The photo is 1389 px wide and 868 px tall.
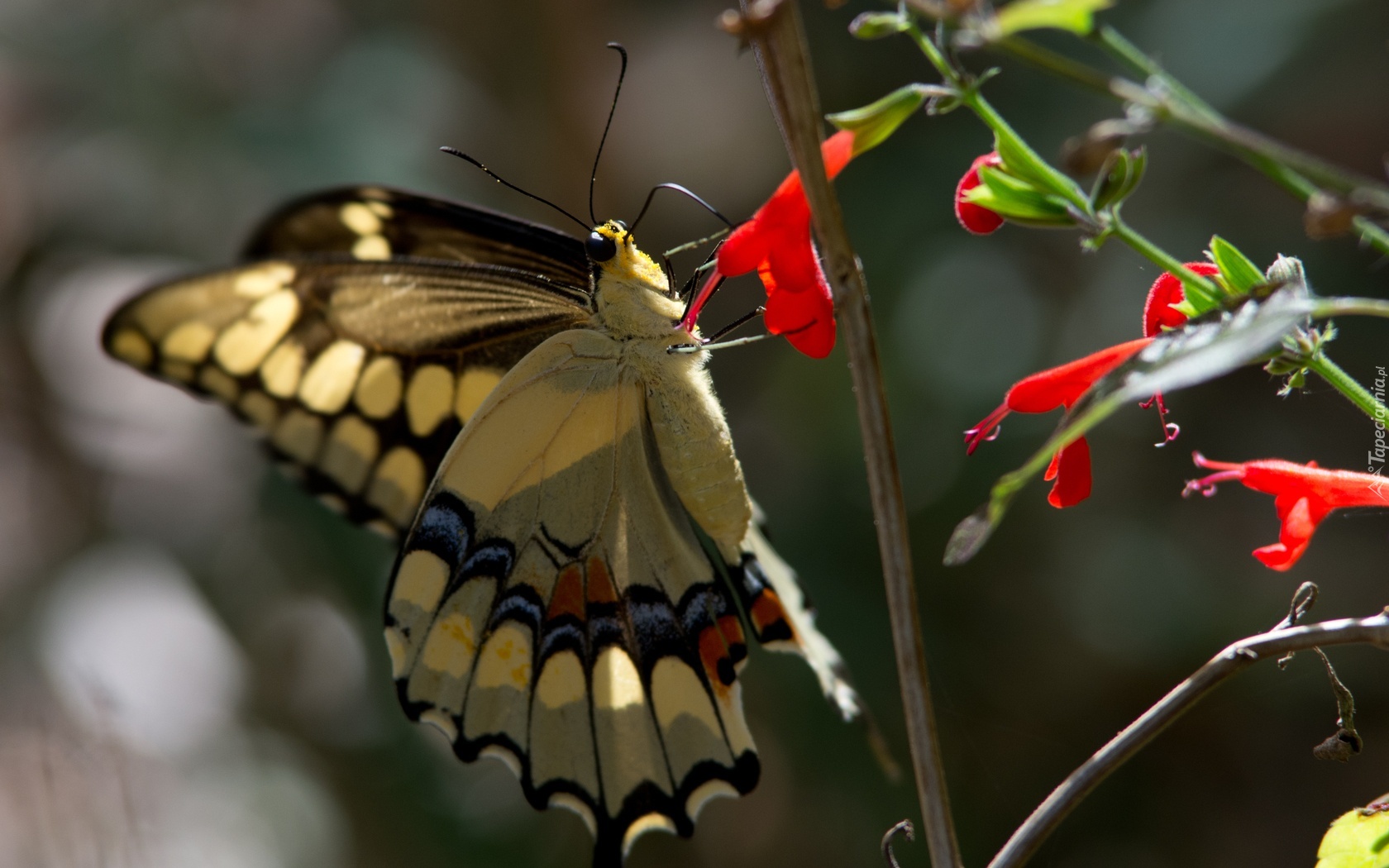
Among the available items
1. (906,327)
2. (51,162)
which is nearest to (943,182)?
(906,327)

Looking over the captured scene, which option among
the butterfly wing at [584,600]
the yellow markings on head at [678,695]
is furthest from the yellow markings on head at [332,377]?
the yellow markings on head at [678,695]

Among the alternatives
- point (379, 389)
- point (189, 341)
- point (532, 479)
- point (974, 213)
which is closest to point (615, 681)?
point (532, 479)

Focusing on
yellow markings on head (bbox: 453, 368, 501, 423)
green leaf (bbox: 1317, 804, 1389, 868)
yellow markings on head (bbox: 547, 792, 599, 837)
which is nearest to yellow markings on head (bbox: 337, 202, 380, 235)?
yellow markings on head (bbox: 453, 368, 501, 423)

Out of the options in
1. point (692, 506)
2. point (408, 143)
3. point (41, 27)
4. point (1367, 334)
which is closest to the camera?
point (692, 506)

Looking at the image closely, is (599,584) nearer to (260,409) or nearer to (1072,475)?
(260,409)

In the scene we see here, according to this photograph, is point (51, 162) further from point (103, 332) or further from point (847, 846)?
point (847, 846)
